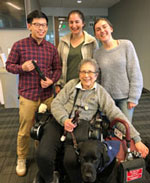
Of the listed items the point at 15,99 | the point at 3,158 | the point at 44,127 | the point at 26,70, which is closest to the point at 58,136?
the point at 44,127

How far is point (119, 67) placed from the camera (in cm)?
143

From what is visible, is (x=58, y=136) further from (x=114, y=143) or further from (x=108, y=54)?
(x=108, y=54)

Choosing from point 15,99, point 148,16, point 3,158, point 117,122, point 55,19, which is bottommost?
point 3,158

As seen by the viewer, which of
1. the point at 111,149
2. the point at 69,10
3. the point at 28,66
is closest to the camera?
the point at 111,149

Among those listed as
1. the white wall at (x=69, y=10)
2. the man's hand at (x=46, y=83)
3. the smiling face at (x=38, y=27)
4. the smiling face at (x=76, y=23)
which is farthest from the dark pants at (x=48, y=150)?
the white wall at (x=69, y=10)

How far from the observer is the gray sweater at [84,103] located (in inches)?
54.1

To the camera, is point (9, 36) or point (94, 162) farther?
point (9, 36)

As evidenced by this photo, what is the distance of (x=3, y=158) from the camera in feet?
6.52

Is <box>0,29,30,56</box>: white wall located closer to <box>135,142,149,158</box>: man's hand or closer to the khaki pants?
the khaki pants

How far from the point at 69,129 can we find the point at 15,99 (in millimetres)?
2646

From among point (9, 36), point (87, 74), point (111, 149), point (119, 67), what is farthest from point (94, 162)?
point (9, 36)

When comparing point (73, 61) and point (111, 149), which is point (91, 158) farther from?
point (73, 61)

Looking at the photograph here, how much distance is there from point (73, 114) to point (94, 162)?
504 millimetres

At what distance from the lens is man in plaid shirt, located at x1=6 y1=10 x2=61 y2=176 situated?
4.75ft
